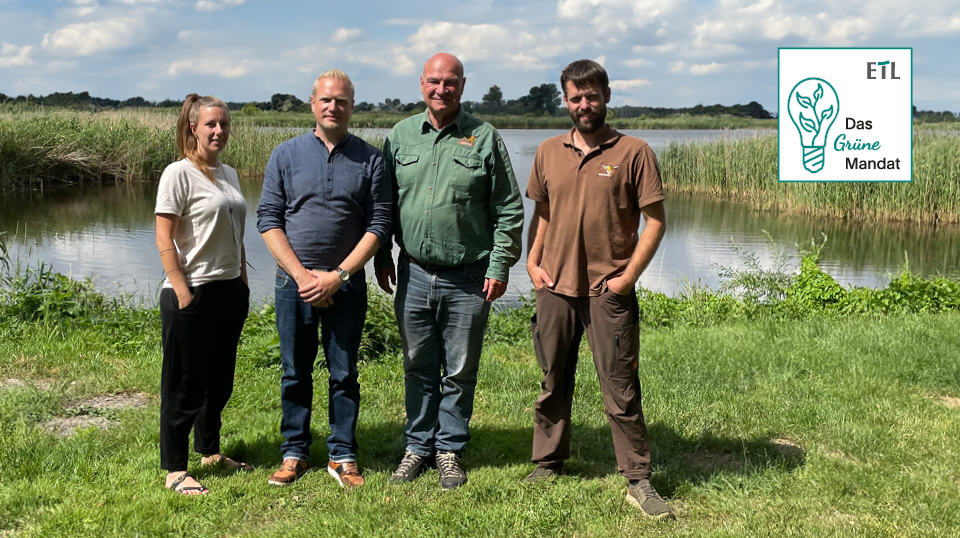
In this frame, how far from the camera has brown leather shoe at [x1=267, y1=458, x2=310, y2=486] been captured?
12.9 ft

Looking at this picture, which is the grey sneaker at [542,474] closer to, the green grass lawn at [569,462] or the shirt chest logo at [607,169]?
the green grass lawn at [569,462]

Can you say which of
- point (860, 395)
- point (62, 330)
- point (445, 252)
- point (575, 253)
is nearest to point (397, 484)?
point (445, 252)

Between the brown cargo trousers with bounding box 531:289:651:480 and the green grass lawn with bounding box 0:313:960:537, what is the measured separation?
0.26 meters

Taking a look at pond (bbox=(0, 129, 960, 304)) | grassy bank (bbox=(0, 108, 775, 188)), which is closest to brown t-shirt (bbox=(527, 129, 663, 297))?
pond (bbox=(0, 129, 960, 304))

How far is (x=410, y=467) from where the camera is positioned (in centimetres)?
404

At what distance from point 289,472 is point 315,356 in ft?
1.97

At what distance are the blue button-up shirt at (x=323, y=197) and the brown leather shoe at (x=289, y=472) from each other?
1.04m

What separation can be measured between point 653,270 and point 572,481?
9.10m

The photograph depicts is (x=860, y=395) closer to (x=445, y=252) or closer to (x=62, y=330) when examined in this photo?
(x=445, y=252)

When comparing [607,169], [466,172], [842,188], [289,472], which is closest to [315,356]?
[289,472]

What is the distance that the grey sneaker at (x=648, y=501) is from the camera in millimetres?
3658

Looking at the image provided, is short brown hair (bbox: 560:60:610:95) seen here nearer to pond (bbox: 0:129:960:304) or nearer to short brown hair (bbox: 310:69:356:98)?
short brown hair (bbox: 310:69:356:98)

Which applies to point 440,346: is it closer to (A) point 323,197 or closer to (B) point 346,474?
(B) point 346,474

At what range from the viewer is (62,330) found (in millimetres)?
6887
